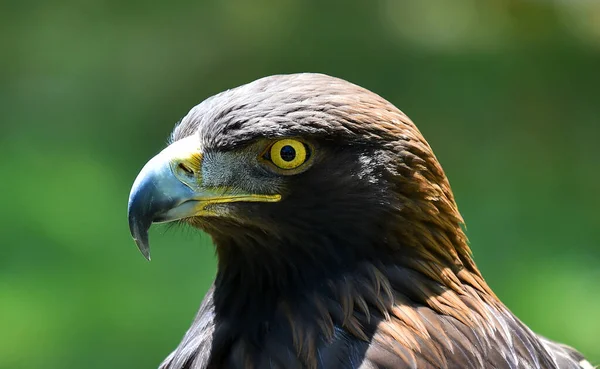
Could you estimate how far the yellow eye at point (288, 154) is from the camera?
5.82ft

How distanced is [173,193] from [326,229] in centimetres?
33

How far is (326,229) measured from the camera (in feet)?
6.07

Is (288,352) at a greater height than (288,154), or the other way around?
(288,154)

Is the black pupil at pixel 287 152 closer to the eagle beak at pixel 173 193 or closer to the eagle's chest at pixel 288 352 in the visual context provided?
the eagle beak at pixel 173 193

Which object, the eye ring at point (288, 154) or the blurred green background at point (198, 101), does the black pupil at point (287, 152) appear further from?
the blurred green background at point (198, 101)

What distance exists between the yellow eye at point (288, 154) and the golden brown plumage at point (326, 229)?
1 cm

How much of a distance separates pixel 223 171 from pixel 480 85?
515cm

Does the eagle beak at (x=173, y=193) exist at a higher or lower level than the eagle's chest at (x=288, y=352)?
higher

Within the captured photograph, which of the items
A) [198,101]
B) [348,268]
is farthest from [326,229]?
[198,101]

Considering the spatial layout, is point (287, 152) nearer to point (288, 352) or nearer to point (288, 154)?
point (288, 154)

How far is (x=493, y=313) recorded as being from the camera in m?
1.93

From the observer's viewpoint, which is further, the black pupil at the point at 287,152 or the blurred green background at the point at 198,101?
the blurred green background at the point at 198,101

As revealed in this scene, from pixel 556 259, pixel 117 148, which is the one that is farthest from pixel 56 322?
pixel 556 259

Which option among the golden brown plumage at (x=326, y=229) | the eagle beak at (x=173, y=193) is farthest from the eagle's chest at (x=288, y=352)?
the eagle beak at (x=173, y=193)
